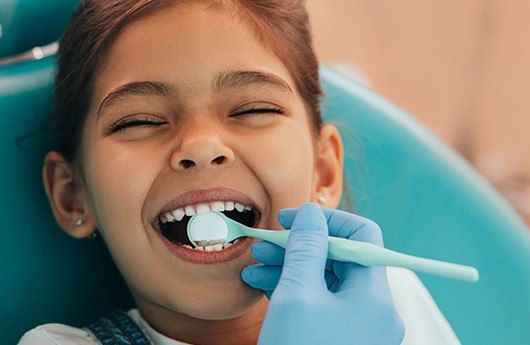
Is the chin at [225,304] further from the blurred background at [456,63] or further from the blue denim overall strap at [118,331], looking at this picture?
the blurred background at [456,63]

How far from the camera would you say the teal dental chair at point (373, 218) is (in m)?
1.31

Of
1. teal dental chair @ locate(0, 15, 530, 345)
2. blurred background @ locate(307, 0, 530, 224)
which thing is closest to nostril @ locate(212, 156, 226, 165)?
teal dental chair @ locate(0, 15, 530, 345)

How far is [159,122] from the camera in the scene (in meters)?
1.17

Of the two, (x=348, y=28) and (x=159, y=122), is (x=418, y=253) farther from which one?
(x=348, y=28)

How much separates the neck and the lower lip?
15 centimetres

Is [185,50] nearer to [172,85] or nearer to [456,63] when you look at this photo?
[172,85]

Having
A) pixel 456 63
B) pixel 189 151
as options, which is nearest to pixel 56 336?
pixel 189 151

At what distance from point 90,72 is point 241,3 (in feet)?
0.74

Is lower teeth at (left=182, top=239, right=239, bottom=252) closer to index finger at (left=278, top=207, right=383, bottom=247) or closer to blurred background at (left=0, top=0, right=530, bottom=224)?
index finger at (left=278, top=207, right=383, bottom=247)

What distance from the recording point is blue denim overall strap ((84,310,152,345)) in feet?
3.97

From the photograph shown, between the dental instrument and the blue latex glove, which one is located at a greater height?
the dental instrument

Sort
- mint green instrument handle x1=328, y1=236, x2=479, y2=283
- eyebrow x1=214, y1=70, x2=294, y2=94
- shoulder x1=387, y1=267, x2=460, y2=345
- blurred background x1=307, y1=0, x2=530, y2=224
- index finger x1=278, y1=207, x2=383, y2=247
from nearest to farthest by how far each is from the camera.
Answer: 1. mint green instrument handle x1=328, y1=236, x2=479, y2=283
2. index finger x1=278, y1=207, x2=383, y2=247
3. eyebrow x1=214, y1=70, x2=294, y2=94
4. shoulder x1=387, y1=267, x2=460, y2=345
5. blurred background x1=307, y1=0, x2=530, y2=224

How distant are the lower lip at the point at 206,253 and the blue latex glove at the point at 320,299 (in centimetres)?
9

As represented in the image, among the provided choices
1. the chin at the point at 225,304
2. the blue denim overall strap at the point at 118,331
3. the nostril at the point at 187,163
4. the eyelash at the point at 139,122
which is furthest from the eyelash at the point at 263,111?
the blue denim overall strap at the point at 118,331
